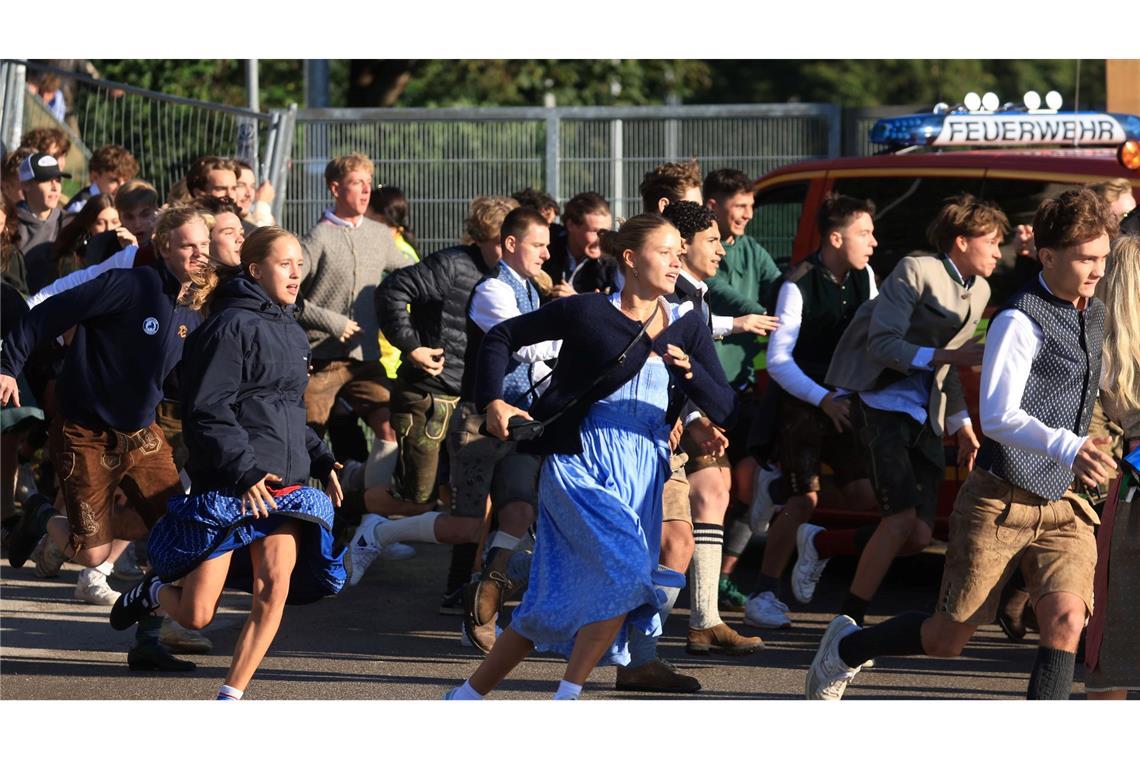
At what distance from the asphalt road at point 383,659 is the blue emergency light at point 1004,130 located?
7.20 feet

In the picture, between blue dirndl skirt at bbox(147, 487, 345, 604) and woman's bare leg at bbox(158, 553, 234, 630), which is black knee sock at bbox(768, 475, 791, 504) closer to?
blue dirndl skirt at bbox(147, 487, 345, 604)

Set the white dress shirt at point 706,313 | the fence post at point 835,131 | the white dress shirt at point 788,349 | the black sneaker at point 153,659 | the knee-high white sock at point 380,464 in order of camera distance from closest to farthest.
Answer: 1. the white dress shirt at point 706,313
2. the black sneaker at point 153,659
3. the white dress shirt at point 788,349
4. the knee-high white sock at point 380,464
5. the fence post at point 835,131

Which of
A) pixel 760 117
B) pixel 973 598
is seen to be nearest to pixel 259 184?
pixel 760 117

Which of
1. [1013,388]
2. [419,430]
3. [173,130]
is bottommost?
[419,430]

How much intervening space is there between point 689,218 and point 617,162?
5.58 m

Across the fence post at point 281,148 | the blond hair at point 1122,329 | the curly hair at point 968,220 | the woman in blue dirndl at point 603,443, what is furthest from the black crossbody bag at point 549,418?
the fence post at point 281,148

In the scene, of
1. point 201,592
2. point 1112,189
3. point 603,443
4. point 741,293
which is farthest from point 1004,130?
point 201,592

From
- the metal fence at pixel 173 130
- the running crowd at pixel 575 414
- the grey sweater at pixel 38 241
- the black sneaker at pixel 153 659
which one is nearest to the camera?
the running crowd at pixel 575 414

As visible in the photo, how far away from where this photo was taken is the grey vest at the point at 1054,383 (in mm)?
5355

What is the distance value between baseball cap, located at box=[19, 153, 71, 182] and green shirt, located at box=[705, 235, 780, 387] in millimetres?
3924

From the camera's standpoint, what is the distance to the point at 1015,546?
543 centimetres

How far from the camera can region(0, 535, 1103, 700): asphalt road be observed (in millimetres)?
6727

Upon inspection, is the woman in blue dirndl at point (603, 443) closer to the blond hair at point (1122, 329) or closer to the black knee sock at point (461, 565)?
the blond hair at point (1122, 329)

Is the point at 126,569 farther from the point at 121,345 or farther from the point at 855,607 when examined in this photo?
the point at 855,607
